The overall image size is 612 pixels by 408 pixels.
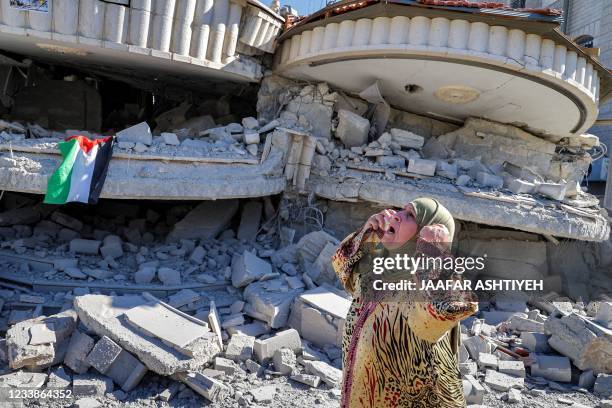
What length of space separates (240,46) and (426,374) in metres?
6.86

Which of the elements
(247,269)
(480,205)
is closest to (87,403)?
(247,269)

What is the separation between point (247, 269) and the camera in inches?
251

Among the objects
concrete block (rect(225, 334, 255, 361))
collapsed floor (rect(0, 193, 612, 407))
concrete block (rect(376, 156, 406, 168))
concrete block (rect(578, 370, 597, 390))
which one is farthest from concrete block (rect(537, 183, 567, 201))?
concrete block (rect(225, 334, 255, 361))

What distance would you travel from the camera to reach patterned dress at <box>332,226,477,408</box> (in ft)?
7.11

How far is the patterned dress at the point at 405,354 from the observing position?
2.17m

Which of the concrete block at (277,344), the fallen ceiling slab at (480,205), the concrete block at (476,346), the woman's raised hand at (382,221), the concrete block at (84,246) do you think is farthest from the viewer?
the fallen ceiling slab at (480,205)

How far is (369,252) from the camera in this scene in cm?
262

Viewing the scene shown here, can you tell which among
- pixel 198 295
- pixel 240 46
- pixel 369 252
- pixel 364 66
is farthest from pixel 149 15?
pixel 369 252

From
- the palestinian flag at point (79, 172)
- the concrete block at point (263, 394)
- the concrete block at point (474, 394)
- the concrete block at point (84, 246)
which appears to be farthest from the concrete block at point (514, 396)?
the concrete block at point (84, 246)

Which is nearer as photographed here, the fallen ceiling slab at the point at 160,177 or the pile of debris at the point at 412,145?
the fallen ceiling slab at the point at 160,177

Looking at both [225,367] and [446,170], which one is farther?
[446,170]

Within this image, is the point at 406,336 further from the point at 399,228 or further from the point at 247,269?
the point at 247,269

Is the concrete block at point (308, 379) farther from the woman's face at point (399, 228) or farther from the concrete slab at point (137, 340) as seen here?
the woman's face at point (399, 228)

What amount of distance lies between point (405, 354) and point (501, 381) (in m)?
3.69
